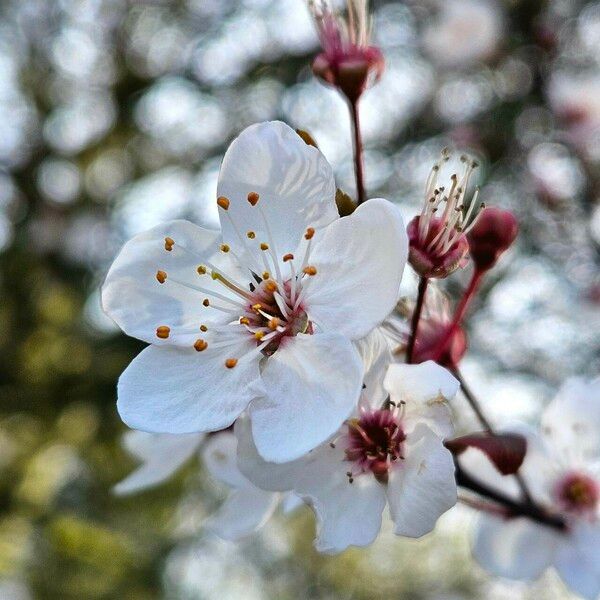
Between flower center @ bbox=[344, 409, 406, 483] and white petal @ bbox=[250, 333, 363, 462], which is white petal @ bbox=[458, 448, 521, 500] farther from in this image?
white petal @ bbox=[250, 333, 363, 462]

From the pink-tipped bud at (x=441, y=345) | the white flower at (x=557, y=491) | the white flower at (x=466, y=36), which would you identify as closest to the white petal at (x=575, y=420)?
the white flower at (x=557, y=491)

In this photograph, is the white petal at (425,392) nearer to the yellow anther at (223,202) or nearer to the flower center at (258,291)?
the flower center at (258,291)

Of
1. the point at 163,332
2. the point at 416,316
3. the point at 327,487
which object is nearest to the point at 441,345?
the point at 416,316

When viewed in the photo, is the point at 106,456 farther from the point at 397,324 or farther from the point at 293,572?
the point at 293,572

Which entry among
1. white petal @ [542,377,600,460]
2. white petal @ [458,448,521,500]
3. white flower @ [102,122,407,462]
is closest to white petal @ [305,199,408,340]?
white flower @ [102,122,407,462]

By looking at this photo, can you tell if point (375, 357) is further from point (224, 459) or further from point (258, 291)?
point (224, 459)

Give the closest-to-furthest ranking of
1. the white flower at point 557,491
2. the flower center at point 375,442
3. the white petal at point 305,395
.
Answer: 1. the white petal at point 305,395
2. the flower center at point 375,442
3. the white flower at point 557,491
